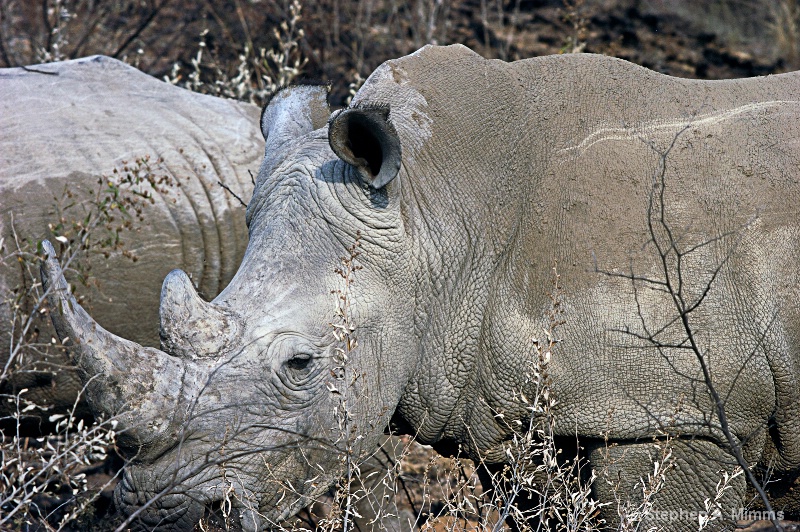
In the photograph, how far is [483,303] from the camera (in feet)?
12.4

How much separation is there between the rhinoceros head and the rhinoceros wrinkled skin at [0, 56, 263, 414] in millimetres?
1948

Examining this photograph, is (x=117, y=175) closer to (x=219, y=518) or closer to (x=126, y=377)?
(x=126, y=377)

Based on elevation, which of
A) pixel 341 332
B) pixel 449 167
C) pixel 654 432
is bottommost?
pixel 654 432

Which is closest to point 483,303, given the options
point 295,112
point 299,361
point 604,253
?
point 604,253

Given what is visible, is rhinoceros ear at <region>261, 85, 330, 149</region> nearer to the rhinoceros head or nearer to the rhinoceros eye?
the rhinoceros head

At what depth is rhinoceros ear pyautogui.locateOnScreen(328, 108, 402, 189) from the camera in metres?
3.48

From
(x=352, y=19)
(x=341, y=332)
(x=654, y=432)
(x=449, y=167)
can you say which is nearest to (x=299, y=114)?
(x=449, y=167)

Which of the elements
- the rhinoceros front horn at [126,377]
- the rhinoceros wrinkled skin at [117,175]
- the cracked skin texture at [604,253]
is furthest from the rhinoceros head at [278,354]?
the rhinoceros wrinkled skin at [117,175]

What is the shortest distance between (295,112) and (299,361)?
1.12 metres

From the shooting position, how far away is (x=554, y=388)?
3.64 metres

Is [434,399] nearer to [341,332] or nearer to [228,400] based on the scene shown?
[341,332]

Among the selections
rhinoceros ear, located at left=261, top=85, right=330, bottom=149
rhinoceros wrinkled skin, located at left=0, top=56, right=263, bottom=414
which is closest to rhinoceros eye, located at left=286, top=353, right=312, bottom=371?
rhinoceros ear, located at left=261, top=85, right=330, bottom=149

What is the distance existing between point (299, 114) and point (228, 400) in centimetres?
127

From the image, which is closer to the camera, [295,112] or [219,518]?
[219,518]
